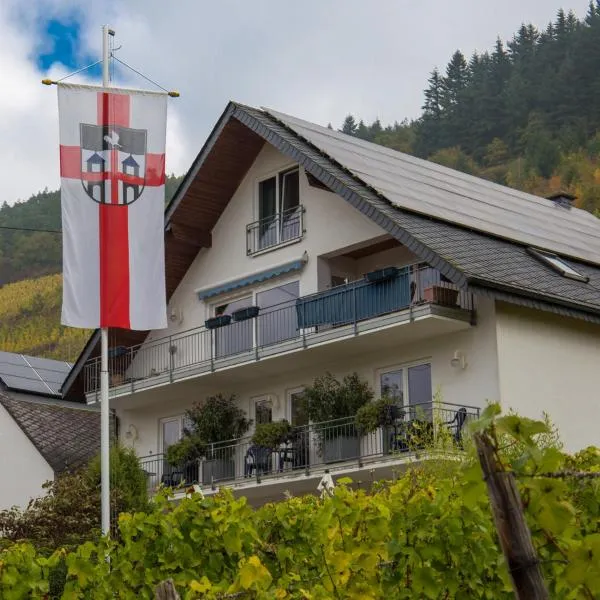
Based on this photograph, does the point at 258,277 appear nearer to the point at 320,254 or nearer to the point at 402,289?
the point at 320,254

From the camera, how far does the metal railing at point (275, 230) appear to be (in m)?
28.8

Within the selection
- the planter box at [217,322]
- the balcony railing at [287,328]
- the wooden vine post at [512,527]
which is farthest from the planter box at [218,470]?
the wooden vine post at [512,527]

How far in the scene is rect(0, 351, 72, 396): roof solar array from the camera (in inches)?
1427

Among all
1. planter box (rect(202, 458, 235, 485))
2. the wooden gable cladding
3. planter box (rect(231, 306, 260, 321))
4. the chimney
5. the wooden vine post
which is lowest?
the wooden vine post

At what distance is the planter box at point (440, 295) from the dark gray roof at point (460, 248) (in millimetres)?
699

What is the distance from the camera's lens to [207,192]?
30359 millimetres

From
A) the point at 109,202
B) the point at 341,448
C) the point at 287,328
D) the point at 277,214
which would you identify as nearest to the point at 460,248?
the point at 341,448

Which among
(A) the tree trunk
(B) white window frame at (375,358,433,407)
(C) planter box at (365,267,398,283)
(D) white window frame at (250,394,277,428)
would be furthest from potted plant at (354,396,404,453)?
(A) the tree trunk

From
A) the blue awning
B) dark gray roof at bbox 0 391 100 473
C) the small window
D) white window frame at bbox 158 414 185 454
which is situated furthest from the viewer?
dark gray roof at bbox 0 391 100 473

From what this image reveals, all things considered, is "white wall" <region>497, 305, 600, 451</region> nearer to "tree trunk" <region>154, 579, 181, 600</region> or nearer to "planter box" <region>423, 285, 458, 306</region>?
"planter box" <region>423, 285, 458, 306</region>

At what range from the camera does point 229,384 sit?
29812 mm

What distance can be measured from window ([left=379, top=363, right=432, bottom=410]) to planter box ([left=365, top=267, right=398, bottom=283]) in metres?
1.75

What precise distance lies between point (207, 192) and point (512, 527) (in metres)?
25.6

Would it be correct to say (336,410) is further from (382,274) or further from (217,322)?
(217,322)
